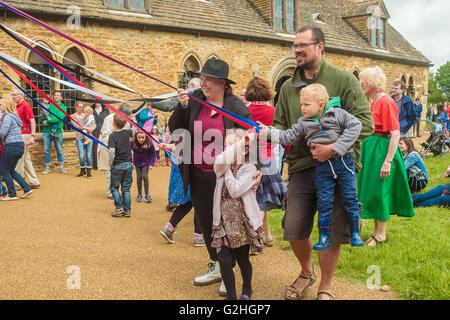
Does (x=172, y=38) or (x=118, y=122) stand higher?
(x=172, y=38)

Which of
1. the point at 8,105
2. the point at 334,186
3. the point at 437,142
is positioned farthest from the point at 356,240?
the point at 437,142

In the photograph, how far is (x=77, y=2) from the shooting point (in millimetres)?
13109

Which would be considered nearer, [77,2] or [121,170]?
[121,170]

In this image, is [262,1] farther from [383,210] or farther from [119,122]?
[383,210]

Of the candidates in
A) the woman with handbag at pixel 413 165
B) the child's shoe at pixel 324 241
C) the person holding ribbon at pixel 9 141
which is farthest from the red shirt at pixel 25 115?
the child's shoe at pixel 324 241

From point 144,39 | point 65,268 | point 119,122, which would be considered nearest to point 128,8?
point 144,39

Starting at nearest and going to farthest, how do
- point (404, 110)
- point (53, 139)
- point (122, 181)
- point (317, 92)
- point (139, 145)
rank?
1. point (317, 92)
2. point (122, 181)
3. point (404, 110)
4. point (139, 145)
5. point (53, 139)

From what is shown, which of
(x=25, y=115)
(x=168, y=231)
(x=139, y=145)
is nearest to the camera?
(x=168, y=231)

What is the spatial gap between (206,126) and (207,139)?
0.39 ft

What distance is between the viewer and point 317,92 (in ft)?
10.9

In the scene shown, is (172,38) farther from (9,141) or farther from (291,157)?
(291,157)

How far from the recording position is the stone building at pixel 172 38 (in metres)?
12.6

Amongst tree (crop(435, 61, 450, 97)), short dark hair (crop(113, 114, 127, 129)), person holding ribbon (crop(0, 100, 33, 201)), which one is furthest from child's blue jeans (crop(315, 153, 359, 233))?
tree (crop(435, 61, 450, 97))

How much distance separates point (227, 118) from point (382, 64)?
885 inches
